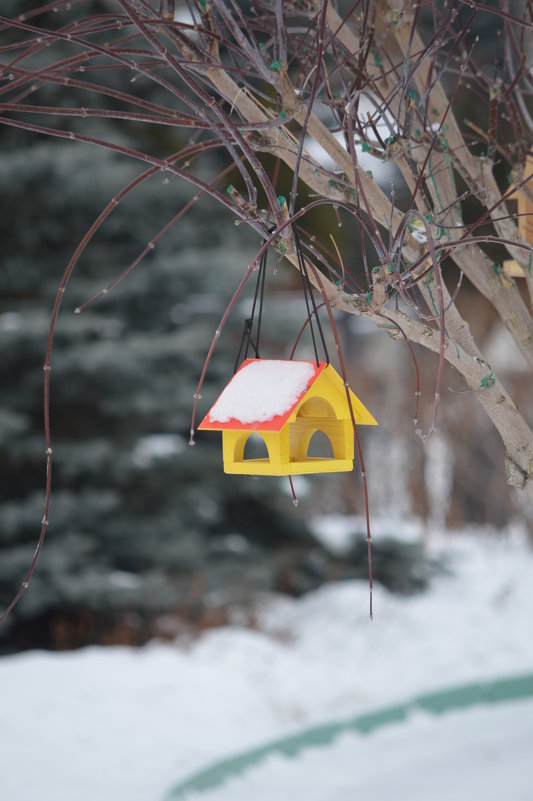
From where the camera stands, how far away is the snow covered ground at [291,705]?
3.45m

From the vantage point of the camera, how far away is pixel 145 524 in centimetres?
521

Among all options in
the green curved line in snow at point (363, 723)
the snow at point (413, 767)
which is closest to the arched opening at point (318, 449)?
the green curved line in snow at point (363, 723)

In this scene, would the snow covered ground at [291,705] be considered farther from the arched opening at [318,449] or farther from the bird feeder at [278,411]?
the bird feeder at [278,411]

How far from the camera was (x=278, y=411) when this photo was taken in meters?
1.57

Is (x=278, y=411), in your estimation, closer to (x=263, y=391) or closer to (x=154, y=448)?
(x=263, y=391)

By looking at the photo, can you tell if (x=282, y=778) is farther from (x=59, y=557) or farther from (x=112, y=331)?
(x=112, y=331)

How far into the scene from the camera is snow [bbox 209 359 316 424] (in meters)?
1.59

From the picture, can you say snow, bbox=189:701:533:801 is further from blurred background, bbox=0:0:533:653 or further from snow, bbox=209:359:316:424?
snow, bbox=209:359:316:424

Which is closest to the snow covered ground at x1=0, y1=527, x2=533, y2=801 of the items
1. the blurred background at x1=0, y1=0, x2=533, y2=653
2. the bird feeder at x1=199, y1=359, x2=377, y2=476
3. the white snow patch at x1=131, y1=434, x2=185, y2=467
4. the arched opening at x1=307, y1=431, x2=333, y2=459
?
the blurred background at x1=0, y1=0, x2=533, y2=653

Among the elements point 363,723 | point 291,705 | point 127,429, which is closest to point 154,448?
point 127,429

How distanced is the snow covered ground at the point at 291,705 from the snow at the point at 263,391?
86.9 inches

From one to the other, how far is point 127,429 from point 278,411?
378 cm

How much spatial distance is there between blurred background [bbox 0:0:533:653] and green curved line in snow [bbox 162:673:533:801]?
4.45 ft

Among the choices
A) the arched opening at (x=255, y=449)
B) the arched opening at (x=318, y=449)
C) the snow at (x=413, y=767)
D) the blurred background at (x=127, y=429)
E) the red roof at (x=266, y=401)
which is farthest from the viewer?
the arched opening at (x=318, y=449)
